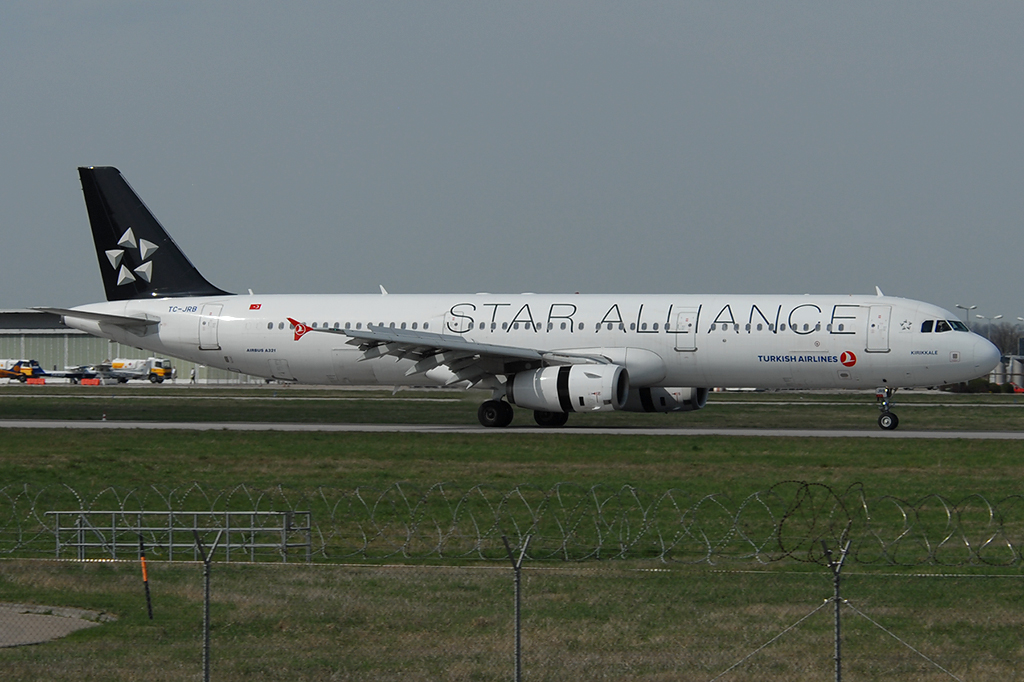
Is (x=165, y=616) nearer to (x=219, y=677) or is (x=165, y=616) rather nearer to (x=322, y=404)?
(x=219, y=677)

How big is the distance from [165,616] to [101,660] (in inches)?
83.1

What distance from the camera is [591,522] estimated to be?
2000 centimetres

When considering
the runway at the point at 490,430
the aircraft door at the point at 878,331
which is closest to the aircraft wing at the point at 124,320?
the runway at the point at 490,430

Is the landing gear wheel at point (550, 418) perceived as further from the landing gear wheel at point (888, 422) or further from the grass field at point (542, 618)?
the grass field at point (542, 618)

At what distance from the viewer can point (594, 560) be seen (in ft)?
54.6

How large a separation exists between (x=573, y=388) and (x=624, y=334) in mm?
3344

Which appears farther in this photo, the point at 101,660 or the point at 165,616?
the point at 165,616

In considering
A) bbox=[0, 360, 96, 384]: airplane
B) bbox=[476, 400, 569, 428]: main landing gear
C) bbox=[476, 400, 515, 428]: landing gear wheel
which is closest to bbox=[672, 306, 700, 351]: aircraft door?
bbox=[476, 400, 569, 428]: main landing gear

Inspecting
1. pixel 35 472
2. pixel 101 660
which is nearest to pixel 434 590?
pixel 101 660

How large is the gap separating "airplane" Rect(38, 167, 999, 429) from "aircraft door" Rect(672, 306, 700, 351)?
41mm

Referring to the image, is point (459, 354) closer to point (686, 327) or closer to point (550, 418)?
point (550, 418)

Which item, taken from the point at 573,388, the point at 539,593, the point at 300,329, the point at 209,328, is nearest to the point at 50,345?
the point at 209,328

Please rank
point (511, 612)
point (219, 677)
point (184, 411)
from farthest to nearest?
point (184, 411) → point (511, 612) → point (219, 677)

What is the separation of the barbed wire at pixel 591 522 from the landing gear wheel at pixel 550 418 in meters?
15.7
